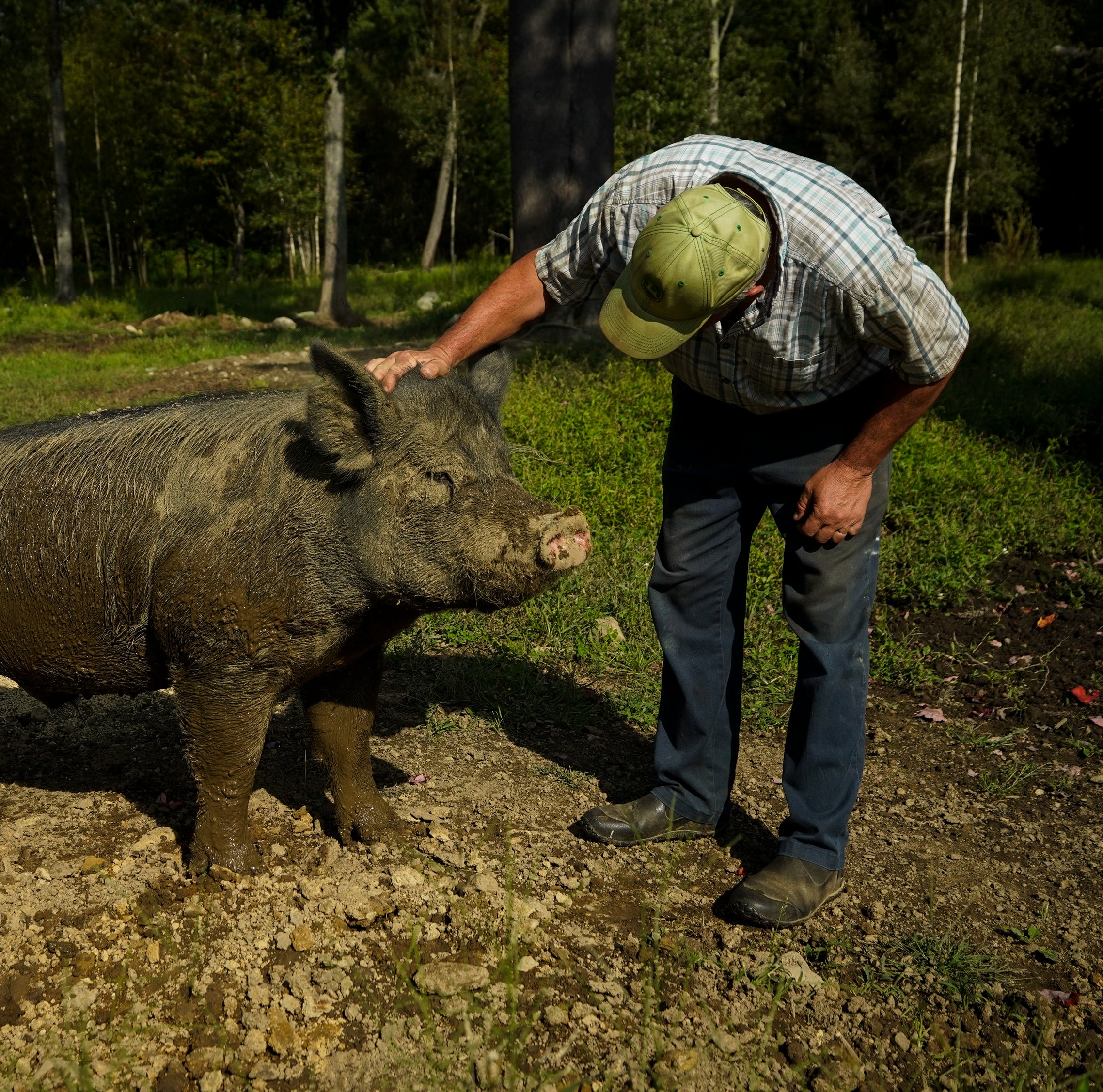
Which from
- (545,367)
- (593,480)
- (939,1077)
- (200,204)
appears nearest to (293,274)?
(200,204)

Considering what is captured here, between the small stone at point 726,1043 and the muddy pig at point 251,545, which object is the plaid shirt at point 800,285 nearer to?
the muddy pig at point 251,545

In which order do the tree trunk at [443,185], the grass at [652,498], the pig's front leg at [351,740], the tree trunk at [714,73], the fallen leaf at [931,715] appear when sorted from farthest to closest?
the tree trunk at [443,185], the tree trunk at [714,73], the grass at [652,498], the fallen leaf at [931,715], the pig's front leg at [351,740]

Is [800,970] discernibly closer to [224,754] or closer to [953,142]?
[224,754]

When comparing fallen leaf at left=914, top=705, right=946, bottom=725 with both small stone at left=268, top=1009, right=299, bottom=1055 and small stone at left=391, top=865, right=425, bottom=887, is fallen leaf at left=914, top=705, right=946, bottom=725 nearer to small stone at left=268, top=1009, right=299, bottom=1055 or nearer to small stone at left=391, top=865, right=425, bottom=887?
small stone at left=391, top=865, right=425, bottom=887

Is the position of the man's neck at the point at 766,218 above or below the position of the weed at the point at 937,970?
above

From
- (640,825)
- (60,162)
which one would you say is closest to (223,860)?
(640,825)

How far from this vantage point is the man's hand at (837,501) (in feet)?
9.17

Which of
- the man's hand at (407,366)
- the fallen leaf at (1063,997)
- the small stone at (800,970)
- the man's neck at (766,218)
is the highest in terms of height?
the man's neck at (766,218)

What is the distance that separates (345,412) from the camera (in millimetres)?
2666

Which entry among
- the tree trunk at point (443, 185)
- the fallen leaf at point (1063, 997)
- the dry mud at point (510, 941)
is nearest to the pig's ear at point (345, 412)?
the dry mud at point (510, 941)

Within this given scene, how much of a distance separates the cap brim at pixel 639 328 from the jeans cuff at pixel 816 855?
1543 millimetres

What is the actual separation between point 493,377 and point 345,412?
0.52 metres

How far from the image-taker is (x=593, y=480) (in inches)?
258

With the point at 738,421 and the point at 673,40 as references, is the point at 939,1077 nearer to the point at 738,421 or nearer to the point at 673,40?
the point at 738,421
